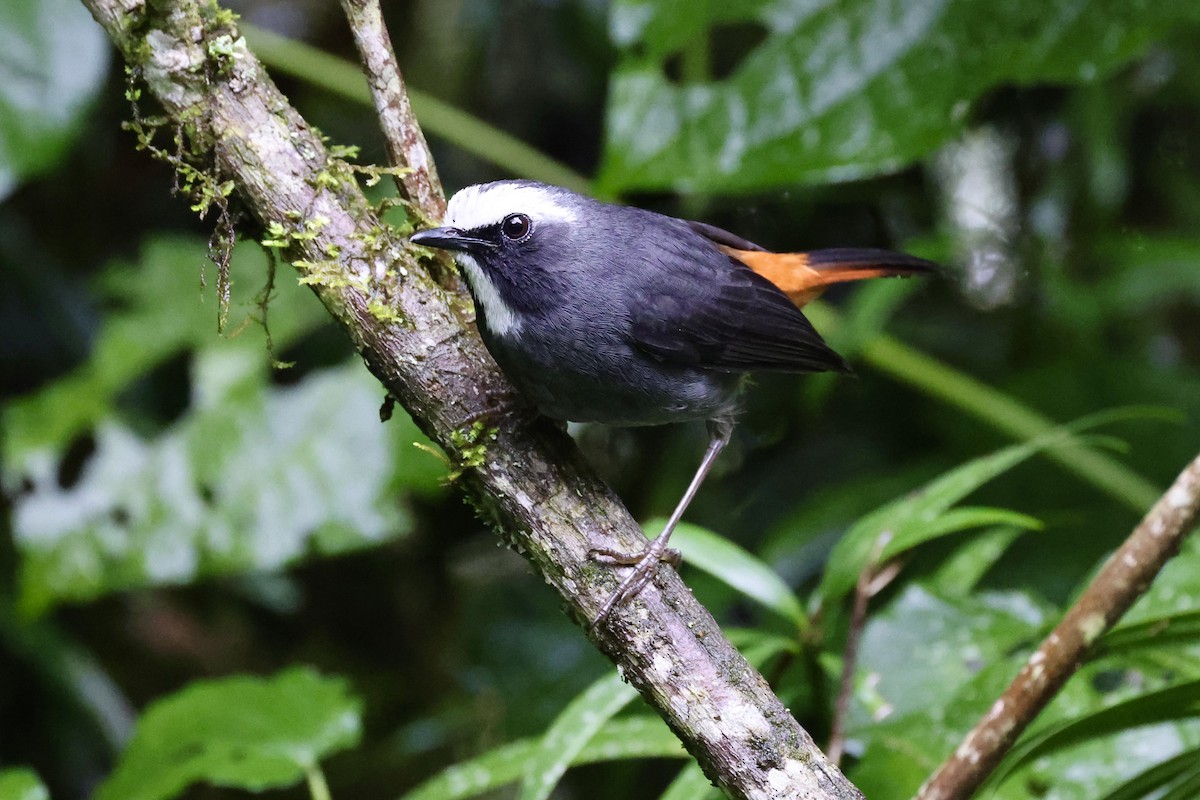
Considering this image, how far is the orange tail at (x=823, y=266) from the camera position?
2.63 metres

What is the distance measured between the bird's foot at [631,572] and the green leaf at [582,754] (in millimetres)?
493

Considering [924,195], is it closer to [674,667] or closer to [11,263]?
[674,667]

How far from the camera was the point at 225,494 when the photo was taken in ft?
10.5

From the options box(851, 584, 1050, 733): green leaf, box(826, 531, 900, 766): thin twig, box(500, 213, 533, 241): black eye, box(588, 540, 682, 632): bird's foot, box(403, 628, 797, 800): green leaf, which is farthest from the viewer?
box(851, 584, 1050, 733): green leaf

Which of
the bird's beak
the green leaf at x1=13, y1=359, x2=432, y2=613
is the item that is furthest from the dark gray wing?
the green leaf at x1=13, y1=359, x2=432, y2=613

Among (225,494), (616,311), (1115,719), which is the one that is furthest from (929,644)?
(225,494)

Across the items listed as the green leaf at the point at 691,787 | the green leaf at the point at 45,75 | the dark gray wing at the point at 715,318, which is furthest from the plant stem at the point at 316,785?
the green leaf at the point at 45,75

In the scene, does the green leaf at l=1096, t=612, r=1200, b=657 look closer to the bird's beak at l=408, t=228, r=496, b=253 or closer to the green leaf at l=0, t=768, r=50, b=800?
the bird's beak at l=408, t=228, r=496, b=253

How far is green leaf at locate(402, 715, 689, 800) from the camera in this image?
2.01 meters

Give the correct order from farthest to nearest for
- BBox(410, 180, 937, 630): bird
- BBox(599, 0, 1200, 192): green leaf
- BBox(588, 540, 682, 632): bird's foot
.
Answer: BBox(599, 0, 1200, 192): green leaf → BBox(410, 180, 937, 630): bird → BBox(588, 540, 682, 632): bird's foot

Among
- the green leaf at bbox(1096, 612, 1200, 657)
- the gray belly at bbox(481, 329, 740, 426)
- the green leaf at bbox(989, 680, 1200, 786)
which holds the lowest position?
the green leaf at bbox(989, 680, 1200, 786)

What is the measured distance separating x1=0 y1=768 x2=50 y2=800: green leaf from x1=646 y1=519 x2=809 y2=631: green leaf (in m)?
1.29

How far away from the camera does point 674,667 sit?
5.17ft

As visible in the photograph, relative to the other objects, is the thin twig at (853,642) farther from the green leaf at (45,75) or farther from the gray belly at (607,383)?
the green leaf at (45,75)
